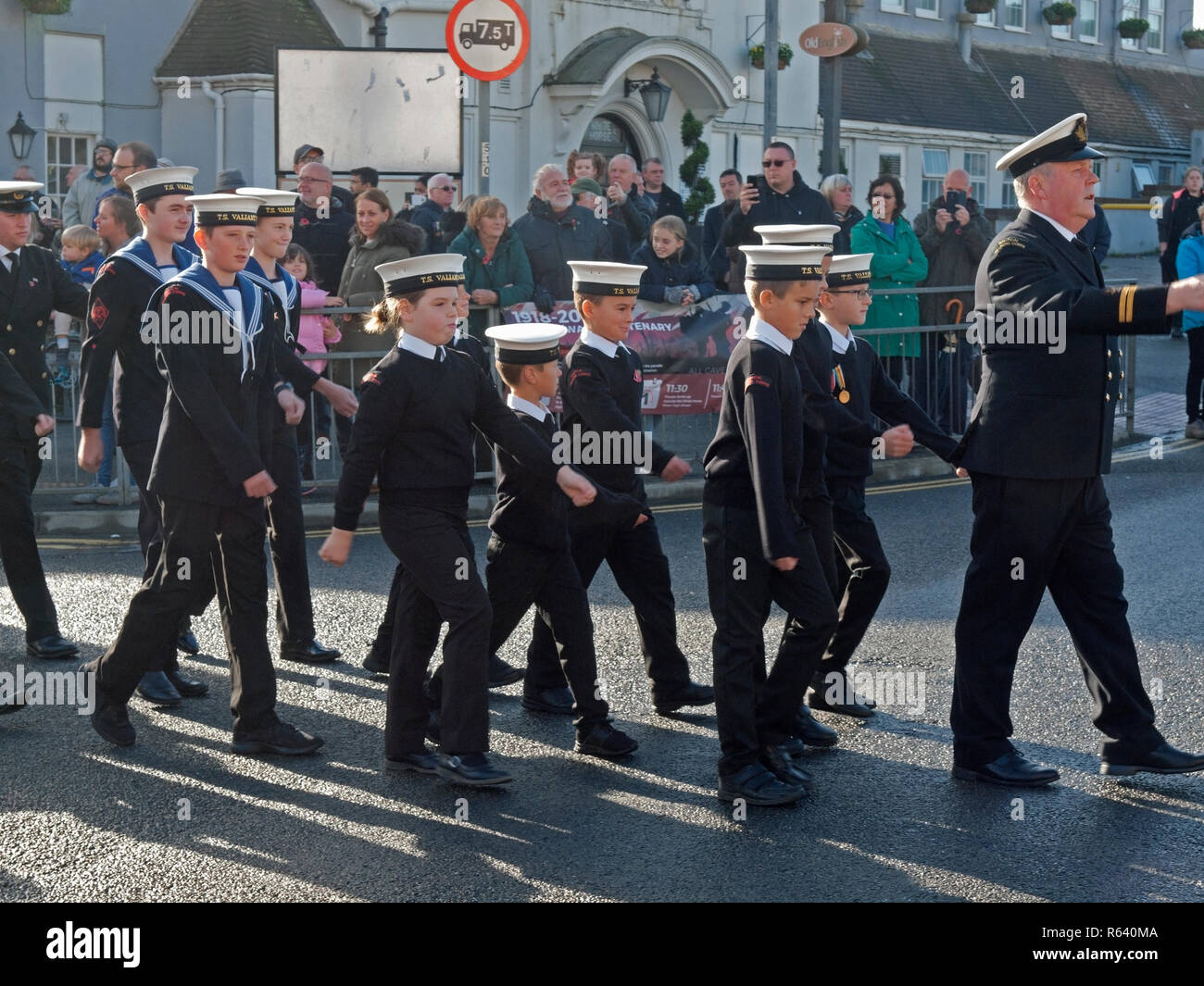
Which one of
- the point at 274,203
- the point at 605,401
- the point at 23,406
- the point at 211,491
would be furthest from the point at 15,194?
the point at 605,401

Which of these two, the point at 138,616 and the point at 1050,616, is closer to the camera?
the point at 138,616

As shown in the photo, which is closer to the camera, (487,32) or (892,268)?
Answer: (487,32)

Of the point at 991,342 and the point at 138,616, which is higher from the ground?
the point at 991,342

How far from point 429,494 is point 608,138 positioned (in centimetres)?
2290

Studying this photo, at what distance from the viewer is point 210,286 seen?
21.1 ft

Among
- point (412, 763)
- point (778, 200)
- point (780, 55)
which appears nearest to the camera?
point (412, 763)

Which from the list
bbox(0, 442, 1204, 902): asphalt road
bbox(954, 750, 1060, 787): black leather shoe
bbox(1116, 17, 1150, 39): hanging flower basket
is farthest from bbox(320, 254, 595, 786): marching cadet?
bbox(1116, 17, 1150, 39): hanging flower basket

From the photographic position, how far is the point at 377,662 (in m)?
7.56

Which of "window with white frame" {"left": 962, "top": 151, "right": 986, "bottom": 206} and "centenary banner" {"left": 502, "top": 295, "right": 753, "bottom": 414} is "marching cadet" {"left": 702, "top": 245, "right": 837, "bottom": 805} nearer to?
"centenary banner" {"left": 502, "top": 295, "right": 753, "bottom": 414}

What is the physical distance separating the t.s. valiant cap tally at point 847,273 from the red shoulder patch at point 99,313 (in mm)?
3042

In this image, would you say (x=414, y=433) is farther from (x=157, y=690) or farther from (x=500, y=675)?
(x=157, y=690)

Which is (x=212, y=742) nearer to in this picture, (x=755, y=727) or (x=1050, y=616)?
(x=755, y=727)
